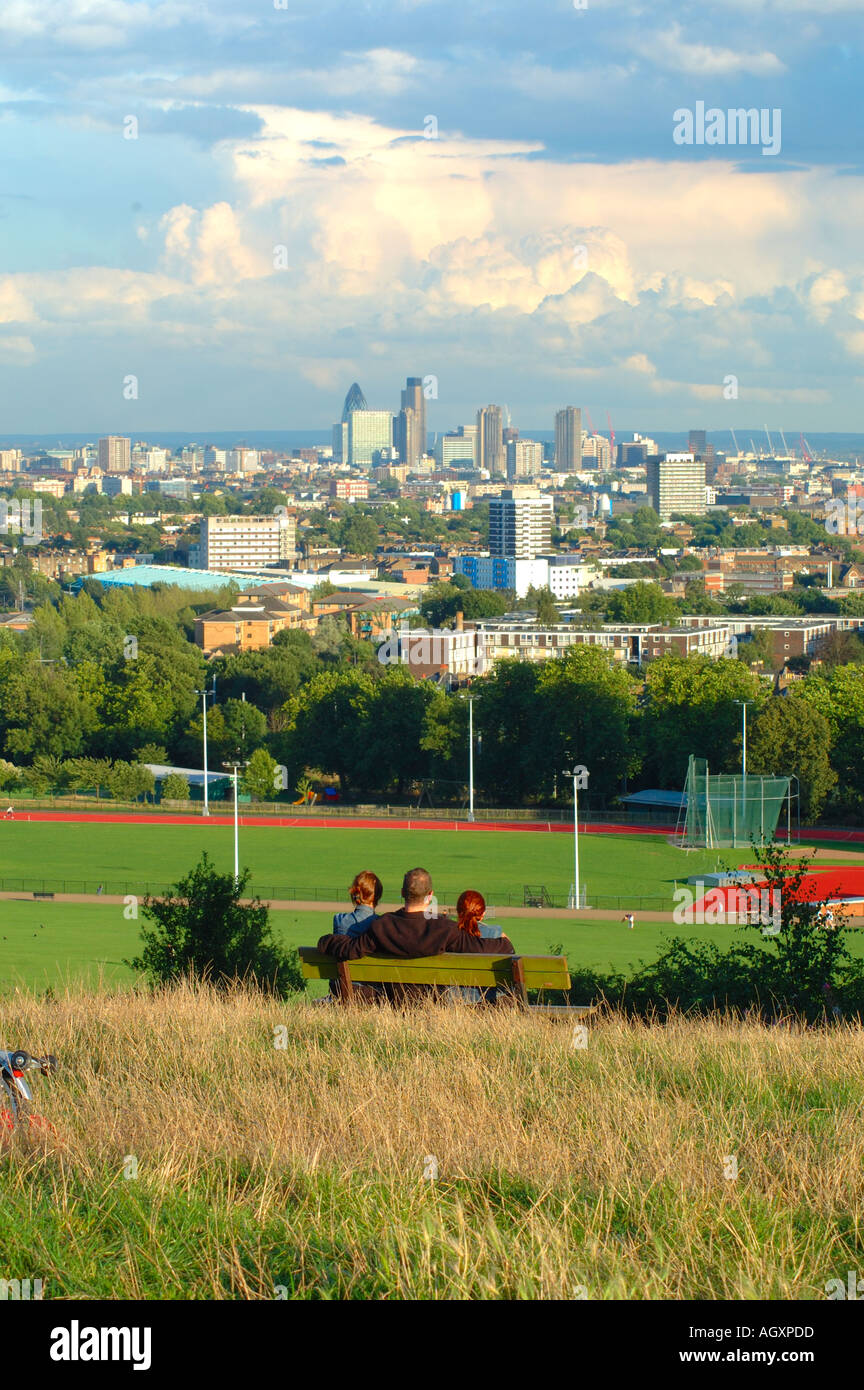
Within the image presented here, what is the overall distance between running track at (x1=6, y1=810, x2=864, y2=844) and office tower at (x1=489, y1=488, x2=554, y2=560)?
114808mm

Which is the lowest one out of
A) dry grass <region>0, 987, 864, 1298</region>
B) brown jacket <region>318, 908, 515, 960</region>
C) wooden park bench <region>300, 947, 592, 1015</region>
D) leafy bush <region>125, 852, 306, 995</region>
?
leafy bush <region>125, 852, 306, 995</region>

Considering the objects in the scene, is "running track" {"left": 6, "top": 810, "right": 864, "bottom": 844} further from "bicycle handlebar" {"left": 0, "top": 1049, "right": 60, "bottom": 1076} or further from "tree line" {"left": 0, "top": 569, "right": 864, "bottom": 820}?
"bicycle handlebar" {"left": 0, "top": 1049, "right": 60, "bottom": 1076}

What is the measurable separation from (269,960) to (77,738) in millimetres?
43074

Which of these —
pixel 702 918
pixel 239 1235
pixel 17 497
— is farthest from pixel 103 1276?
Answer: pixel 17 497

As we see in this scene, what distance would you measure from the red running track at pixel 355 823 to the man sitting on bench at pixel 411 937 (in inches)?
1314

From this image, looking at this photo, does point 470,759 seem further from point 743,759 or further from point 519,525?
point 519,525

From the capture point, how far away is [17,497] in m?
172

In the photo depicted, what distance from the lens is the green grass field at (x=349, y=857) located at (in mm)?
32781

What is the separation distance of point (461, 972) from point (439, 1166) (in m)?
2.45

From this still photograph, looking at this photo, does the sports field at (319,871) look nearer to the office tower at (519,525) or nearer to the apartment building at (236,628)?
the apartment building at (236,628)

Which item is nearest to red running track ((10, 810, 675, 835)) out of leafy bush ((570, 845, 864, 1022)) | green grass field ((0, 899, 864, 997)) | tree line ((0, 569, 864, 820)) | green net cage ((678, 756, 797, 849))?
green net cage ((678, 756, 797, 849))

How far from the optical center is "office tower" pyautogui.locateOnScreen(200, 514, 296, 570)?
153125 millimetres

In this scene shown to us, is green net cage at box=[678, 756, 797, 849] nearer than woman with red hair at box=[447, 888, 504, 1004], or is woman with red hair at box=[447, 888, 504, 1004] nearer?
woman with red hair at box=[447, 888, 504, 1004]

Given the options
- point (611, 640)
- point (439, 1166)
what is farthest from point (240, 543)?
point (439, 1166)
